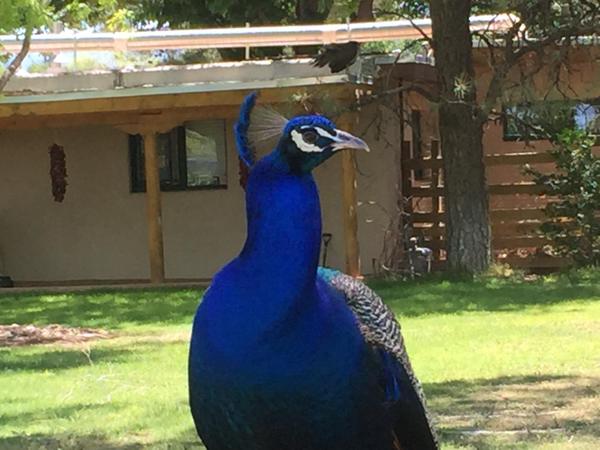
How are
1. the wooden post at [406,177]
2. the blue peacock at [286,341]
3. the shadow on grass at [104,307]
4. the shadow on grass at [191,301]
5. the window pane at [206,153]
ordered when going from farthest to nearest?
the window pane at [206,153] < the wooden post at [406,177] < the shadow on grass at [104,307] < the shadow on grass at [191,301] < the blue peacock at [286,341]

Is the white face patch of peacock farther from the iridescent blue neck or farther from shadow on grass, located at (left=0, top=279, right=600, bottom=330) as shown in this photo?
shadow on grass, located at (left=0, top=279, right=600, bottom=330)

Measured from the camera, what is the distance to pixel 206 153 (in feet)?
54.8

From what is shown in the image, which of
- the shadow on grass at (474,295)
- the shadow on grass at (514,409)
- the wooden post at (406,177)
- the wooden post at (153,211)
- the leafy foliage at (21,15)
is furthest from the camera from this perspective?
the wooden post at (406,177)

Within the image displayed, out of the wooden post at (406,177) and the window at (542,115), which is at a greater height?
the window at (542,115)

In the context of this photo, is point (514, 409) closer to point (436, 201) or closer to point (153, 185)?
point (153, 185)

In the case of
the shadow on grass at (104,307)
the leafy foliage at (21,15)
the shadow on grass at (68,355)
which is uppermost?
the leafy foliage at (21,15)

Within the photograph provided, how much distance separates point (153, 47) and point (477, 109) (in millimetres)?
5421

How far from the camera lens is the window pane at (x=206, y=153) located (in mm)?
16531

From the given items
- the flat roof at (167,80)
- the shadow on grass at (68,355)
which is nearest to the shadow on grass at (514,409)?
the shadow on grass at (68,355)

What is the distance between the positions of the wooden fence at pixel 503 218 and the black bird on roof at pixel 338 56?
7.87 ft

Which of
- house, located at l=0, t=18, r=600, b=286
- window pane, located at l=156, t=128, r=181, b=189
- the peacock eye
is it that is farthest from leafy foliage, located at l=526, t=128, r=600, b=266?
the peacock eye

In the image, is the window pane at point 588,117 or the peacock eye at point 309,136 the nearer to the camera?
the peacock eye at point 309,136

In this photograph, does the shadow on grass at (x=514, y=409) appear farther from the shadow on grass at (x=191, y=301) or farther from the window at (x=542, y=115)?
the window at (x=542, y=115)

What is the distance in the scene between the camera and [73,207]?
17.1 meters
